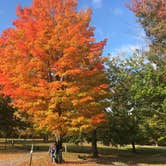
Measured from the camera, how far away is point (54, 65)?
22516 mm

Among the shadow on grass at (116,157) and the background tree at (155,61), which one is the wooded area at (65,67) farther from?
the shadow on grass at (116,157)

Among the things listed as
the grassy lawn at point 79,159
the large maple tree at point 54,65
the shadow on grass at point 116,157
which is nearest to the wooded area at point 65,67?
the large maple tree at point 54,65

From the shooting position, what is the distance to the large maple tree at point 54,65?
867 inches

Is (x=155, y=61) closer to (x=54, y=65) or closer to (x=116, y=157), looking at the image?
(x=54, y=65)

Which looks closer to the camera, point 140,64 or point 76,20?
point 76,20

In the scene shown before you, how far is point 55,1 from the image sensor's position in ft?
79.5

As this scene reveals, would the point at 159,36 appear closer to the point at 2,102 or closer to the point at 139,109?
the point at 139,109

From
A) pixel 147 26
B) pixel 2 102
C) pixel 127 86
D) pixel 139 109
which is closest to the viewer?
pixel 147 26

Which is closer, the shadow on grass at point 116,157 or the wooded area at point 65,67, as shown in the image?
the wooded area at point 65,67

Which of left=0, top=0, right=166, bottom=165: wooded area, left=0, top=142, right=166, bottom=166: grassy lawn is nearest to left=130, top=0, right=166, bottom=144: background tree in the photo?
left=0, top=0, right=166, bottom=165: wooded area

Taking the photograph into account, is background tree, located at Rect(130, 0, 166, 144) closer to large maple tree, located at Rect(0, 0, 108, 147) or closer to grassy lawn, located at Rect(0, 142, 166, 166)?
large maple tree, located at Rect(0, 0, 108, 147)

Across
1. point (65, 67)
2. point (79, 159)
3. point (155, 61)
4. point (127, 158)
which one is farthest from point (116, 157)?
point (65, 67)

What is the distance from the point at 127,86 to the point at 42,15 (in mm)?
12258

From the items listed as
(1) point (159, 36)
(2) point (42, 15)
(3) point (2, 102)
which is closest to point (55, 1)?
(2) point (42, 15)
